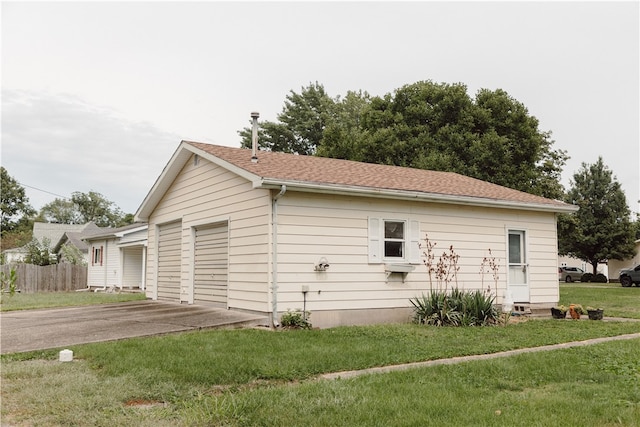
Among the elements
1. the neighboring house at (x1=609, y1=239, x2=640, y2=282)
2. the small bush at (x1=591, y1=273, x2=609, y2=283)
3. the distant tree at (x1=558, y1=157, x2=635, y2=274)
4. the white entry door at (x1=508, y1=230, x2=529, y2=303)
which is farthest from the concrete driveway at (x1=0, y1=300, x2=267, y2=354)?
the neighboring house at (x1=609, y1=239, x2=640, y2=282)

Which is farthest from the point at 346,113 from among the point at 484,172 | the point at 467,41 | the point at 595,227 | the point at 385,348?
the point at 385,348

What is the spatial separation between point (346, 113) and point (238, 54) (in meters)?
29.5

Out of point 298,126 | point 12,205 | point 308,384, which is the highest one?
point 298,126

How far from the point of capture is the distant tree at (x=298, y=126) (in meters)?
41.2

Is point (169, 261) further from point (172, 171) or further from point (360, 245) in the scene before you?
point (360, 245)

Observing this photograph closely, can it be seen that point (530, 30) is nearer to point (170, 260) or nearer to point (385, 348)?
point (385, 348)

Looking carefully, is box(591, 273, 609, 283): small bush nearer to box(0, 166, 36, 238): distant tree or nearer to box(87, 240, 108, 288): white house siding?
box(87, 240, 108, 288): white house siding

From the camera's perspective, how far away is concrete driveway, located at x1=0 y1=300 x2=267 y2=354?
8773mm

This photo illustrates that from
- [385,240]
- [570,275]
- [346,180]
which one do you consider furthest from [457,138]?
[570,275]

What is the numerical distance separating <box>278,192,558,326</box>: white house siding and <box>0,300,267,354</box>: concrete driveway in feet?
4.23

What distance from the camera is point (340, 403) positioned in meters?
5.00

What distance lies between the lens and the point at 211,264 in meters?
12.9

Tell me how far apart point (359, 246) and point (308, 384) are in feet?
19.7

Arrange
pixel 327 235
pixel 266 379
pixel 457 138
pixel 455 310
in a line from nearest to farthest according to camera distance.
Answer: pixel 266 379 < pixel 327 235 < pixel 455 310 < pixel 457 138
